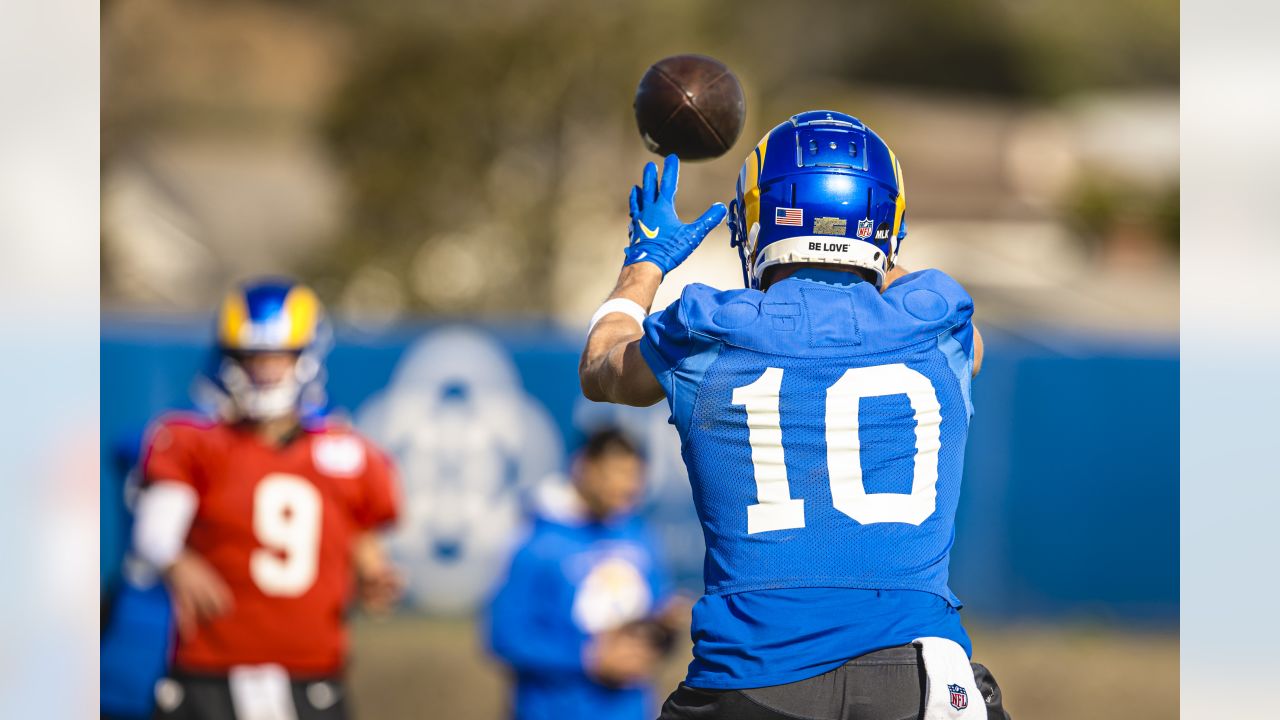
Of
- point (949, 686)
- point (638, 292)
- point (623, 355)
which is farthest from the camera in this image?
point (638, 292)

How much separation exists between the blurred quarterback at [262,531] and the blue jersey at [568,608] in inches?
23.0

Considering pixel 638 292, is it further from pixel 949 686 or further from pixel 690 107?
pixel 949 686

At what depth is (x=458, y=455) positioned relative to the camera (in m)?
11.1

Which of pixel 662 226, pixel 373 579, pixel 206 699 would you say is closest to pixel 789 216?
pixel 662 226

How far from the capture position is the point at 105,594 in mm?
7188

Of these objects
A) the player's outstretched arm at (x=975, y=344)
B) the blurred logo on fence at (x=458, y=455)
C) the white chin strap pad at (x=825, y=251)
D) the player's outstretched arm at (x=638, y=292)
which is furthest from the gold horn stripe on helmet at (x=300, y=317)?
the blurred logo on fence at (x=458, y=455)

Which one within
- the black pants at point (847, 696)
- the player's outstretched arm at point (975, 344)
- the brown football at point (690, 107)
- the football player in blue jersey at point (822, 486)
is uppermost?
the brown football at point (690, 107)

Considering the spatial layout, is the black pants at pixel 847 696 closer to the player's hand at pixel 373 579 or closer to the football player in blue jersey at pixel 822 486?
the football player in blue jersey at pixel 822 486

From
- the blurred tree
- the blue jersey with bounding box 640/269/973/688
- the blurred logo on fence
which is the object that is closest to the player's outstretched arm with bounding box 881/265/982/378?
the blue jersey with bounding box 640/269/973/688

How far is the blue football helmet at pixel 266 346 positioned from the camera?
21.8 ft

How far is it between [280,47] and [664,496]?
3366cm

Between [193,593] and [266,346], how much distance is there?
111cm
